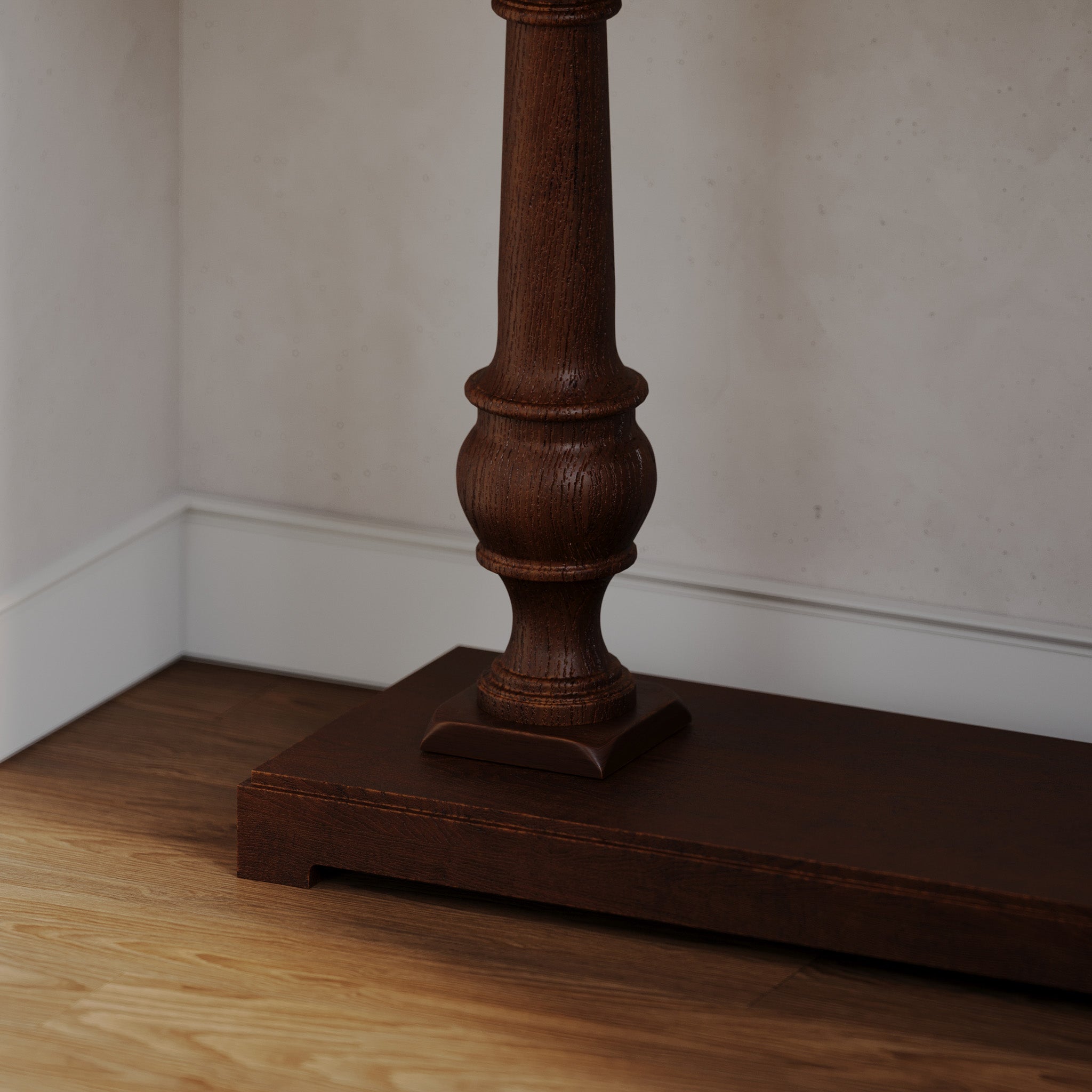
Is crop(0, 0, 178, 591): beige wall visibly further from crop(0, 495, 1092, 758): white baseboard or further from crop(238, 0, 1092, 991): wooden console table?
crop(238, 0, 1092, 991): wooden console table

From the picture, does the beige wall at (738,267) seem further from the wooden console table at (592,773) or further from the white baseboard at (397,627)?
the wooden console table at (592,773)

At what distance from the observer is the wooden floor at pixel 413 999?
4.68ft

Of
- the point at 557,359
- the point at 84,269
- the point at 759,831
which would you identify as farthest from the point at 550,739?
the point at 84,269

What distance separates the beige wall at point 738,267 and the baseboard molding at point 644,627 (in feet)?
0.14

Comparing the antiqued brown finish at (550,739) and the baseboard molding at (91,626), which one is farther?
the baseboard molding at (91,626)

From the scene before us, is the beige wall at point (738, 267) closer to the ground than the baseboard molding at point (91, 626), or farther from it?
farther from it

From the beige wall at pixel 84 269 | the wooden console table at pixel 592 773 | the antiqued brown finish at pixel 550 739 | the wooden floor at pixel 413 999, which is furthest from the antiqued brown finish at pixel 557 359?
the beige wall at pixel 84 269

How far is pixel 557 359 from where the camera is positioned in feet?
5.50

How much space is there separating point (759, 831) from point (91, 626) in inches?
42.2

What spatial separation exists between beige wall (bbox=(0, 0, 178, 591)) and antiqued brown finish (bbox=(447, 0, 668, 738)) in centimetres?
65

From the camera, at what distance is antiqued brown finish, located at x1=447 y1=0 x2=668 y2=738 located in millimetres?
1631

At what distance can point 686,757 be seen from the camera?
1808 millimetres

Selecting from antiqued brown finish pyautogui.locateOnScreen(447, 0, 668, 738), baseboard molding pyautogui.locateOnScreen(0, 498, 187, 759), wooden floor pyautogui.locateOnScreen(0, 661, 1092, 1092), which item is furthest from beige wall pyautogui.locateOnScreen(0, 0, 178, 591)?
antiqued brown finish pyautogui.locateOnScreen(447, 0, 668, 738)

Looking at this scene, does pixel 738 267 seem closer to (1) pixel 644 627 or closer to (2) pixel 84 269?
(1) pixel 644 627
